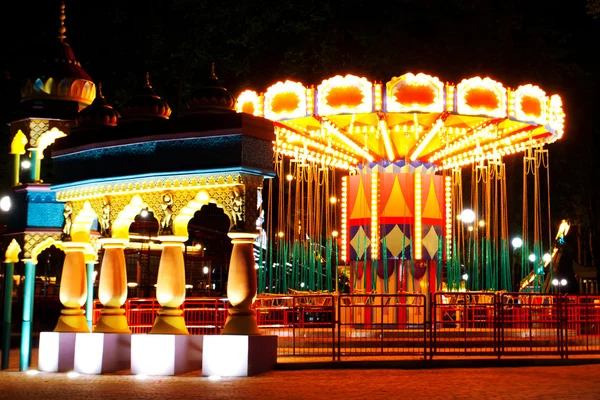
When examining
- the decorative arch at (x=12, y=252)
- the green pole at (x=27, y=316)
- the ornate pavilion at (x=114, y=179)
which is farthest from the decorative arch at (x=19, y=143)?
the green pole at (x=27, y=316)

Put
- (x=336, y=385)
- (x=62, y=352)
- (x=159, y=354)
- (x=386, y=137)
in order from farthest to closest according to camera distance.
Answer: (x=386, y=137) < (x=62, y=352) < (x=159, y=354) < (x=336, y=385)

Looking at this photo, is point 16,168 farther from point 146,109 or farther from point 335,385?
point 335,385

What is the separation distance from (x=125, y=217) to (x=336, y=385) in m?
5.01

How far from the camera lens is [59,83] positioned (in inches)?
732

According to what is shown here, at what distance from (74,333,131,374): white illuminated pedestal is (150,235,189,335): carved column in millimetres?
1128

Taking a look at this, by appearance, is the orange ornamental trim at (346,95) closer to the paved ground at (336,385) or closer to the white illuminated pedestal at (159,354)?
the paved ground at (336,385)

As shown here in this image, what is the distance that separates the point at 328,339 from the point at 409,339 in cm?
159

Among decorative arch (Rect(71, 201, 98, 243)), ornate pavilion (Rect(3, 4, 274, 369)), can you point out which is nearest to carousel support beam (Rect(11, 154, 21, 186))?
ornate pavilion (Rect(3, 4, 274, 369))

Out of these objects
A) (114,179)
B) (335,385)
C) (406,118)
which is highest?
(406,118)

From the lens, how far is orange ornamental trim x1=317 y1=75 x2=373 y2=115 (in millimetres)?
20500

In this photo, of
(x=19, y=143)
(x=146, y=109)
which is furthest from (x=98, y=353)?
(x=19, y=143)

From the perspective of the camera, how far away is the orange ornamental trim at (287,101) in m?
21.1

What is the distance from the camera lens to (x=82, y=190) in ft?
56.0

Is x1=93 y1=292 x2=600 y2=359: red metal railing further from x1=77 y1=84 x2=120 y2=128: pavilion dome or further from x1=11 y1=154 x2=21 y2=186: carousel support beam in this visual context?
x1=77 y1=84 x2=120 y2=128: pavilion dome
